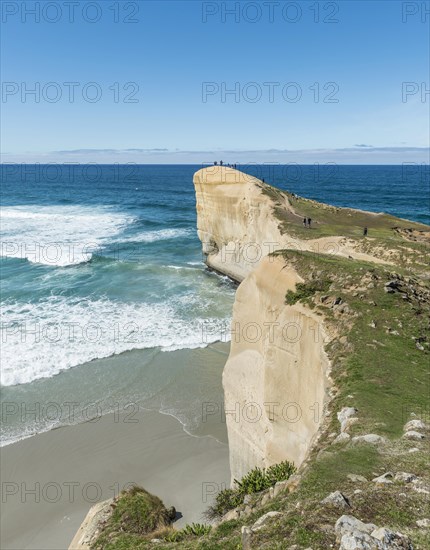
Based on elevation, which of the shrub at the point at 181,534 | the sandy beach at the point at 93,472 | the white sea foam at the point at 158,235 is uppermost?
the white sea foam at the point at 158,235

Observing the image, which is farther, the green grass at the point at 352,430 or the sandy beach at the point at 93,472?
the sandy beach at the point at 93,472

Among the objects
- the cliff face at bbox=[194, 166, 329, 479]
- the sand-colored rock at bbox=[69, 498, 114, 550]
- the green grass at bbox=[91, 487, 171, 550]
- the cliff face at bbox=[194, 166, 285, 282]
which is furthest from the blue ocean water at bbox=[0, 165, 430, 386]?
the green grass at bbox=[91, 487, 171, 550]

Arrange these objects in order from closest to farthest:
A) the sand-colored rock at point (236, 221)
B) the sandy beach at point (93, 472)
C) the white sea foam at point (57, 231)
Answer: the sandy beach at point (93, 472), the sand-colored rock at point (236, 221), the white sea foam at point (57, 231)

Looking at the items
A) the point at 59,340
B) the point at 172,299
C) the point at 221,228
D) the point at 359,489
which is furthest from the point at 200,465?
the point at 221,228

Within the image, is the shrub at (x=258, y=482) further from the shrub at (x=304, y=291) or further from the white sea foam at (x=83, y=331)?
the white sea foam at (x=83, y=331)

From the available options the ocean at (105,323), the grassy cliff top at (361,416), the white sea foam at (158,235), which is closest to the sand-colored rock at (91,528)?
the grassy cliff top at (361,416)

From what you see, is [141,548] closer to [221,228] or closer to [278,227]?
[278,227]

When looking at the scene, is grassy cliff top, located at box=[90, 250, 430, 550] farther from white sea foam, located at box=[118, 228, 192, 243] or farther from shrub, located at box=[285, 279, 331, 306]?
white sea foam, located at box=[118, 228, 192, 243]

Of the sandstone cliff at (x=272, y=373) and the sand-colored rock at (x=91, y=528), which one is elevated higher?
the sandstone cliff at (x=272, y=373)
